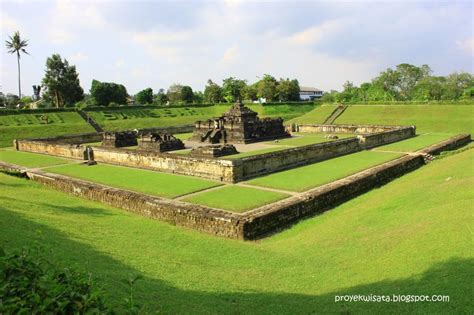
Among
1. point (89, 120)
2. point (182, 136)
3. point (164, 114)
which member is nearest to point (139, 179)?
point (182, 136)

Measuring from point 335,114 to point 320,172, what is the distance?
90.2ft

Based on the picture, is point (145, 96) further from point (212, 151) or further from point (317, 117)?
point (212, 151)

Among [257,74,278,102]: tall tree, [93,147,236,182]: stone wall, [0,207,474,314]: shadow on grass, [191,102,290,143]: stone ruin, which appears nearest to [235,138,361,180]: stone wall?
[93,147,236,182]: stone wall

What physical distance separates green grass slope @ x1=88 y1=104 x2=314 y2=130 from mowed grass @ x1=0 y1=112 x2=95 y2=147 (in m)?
2.19

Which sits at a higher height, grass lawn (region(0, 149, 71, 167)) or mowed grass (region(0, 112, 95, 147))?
mowed grass (region(0, 112, 95, 147))

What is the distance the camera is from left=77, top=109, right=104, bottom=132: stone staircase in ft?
119

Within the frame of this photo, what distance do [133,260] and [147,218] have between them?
4.04 m

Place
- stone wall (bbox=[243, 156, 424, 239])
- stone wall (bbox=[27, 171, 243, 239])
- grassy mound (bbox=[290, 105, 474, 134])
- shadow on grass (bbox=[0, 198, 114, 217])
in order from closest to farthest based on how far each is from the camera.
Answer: stone wall (bbox=[27, 171, 243, 239]), stone wall (bbox=[243, 156, 424, 239]), shadow on grass (bbox=[0, 198, 114, 217]), grassy mound (bbox=[290, 105, 474, 134])

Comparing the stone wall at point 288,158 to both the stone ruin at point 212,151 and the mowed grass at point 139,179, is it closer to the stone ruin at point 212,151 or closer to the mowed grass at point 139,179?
the mowed grass at point 139,179

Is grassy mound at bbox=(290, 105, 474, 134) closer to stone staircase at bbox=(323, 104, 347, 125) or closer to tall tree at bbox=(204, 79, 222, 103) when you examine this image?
stone staircase at bbox=(323, 104, 347, 125)

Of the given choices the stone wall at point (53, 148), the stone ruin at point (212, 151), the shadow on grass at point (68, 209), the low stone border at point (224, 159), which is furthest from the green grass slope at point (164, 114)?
the shadow on grass at point (68, 209)

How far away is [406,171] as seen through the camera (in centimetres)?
1692

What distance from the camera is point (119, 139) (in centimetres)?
2562

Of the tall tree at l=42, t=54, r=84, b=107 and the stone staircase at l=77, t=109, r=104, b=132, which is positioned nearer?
the stone staircase at l=77, t=109, r=104, b=132
